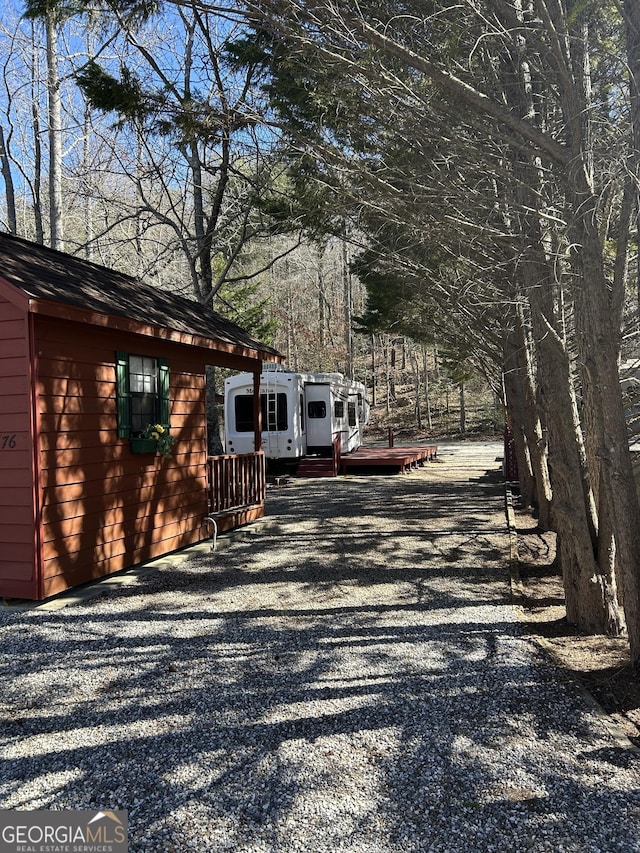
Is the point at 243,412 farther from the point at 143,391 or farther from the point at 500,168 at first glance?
the point at 500,168

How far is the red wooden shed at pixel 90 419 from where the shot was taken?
5.43 m

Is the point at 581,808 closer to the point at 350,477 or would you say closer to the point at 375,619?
the point at 375,619

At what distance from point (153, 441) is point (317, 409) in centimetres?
1066

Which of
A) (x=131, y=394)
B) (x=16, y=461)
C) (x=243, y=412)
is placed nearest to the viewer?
(x=16, y=461)

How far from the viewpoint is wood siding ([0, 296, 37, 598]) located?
5.41 metres

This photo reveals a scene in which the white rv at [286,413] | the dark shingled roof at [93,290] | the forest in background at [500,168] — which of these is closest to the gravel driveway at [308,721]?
the forest in background at [500,168]

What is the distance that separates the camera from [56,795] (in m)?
2.73

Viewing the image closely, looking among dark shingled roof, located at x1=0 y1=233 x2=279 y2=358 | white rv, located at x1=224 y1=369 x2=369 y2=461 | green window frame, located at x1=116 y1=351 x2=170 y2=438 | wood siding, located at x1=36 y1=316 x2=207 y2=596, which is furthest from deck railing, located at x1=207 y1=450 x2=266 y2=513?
white rv, located at x1=224 y1=369 x2=369 y2=461

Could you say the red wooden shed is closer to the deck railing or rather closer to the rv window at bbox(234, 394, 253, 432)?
the deck railing

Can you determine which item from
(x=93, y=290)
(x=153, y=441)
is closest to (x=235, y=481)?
(x=153, y=441)

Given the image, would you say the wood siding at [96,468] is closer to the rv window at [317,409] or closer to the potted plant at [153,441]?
the potted plant at [153,441]

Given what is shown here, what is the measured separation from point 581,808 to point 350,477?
14260mm

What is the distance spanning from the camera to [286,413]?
16.3 metres

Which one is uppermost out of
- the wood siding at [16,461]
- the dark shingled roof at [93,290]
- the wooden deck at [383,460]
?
the dark shingled roof at [93,290]
